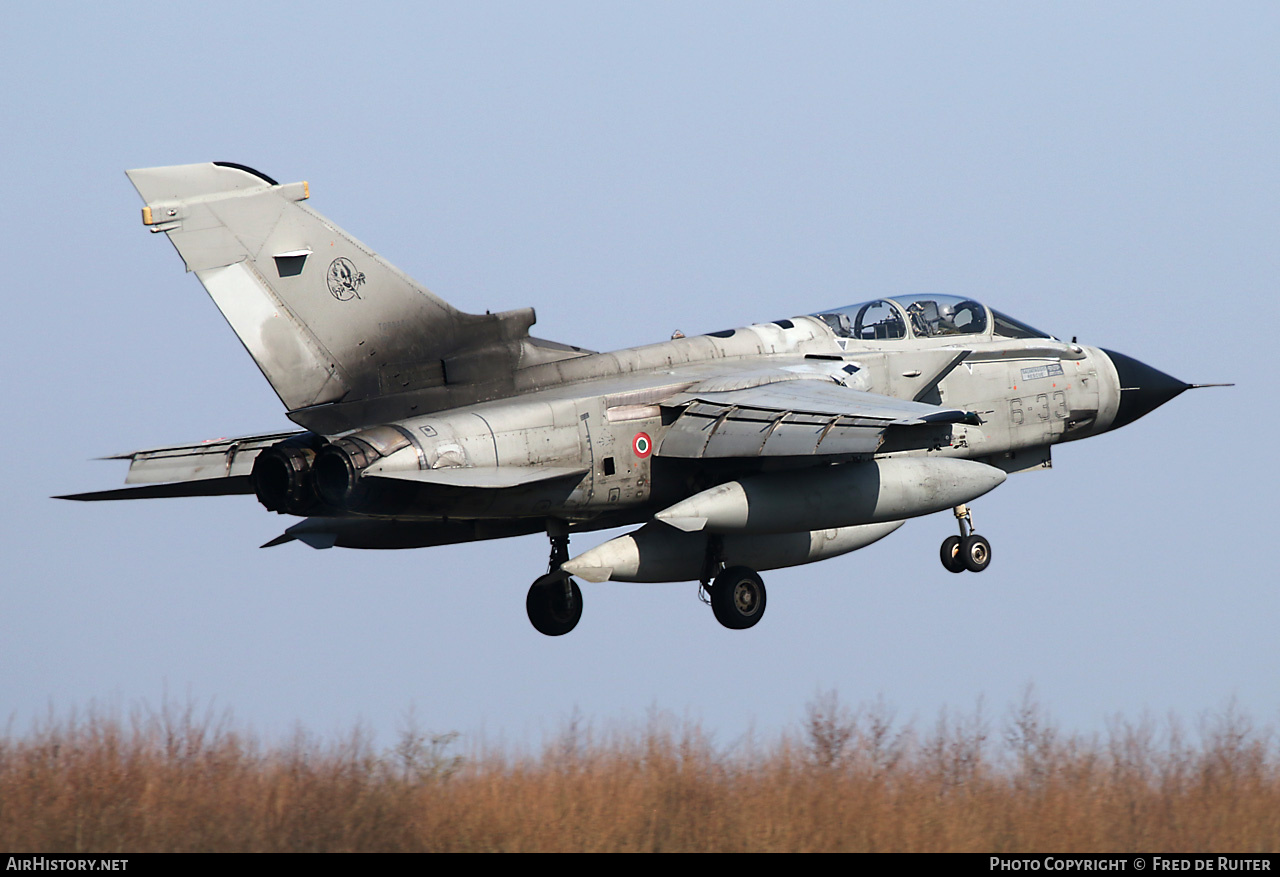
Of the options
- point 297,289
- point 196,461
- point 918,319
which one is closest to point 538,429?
point 297,289

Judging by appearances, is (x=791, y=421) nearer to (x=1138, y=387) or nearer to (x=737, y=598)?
(x=737, y=598)

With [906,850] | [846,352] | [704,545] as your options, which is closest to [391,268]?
[704,545]

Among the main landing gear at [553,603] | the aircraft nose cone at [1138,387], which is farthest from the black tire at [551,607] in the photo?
the aircraft nose cone at [1138,387]

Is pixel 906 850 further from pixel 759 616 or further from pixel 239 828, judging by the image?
pixel 759 616

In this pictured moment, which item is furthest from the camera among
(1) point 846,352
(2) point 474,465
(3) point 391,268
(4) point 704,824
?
(1) point 846,352

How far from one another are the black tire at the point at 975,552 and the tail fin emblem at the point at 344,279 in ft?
23.6

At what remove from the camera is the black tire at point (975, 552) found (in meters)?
16.6

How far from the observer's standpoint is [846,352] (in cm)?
1625

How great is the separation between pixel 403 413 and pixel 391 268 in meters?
1.35

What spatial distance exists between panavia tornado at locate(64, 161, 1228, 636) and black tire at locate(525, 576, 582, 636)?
0.07 feet

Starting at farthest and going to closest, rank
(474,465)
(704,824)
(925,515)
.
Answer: (925,515), (474,465), (704,824)

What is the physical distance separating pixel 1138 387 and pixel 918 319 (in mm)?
2918

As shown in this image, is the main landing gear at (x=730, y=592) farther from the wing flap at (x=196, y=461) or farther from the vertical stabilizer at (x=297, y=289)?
the wing flap at (x=196, y=461)

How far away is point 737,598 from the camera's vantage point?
49.3ft
